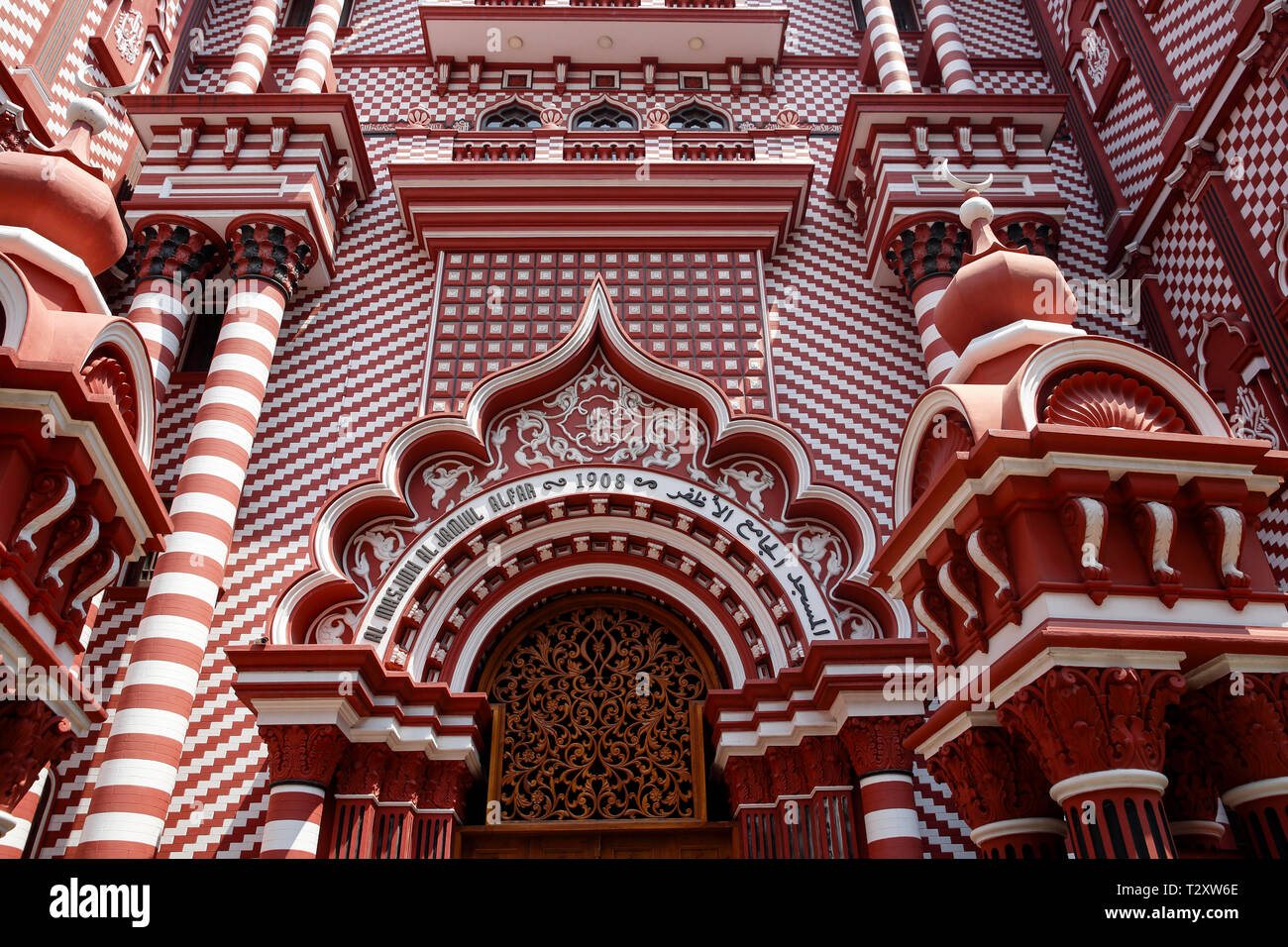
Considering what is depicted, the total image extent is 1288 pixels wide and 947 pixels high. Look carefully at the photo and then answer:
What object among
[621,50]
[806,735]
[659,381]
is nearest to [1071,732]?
[806,735]

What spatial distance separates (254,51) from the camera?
13516 mm

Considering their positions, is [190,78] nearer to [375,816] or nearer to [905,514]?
[375,816]

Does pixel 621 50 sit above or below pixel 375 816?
above

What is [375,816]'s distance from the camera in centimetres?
849

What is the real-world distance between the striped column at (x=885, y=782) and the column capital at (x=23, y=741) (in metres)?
6.13

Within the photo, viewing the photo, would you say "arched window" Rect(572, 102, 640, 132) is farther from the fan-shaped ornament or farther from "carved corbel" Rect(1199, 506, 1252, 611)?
"carved corbel" Rect(1199, 506, 1252, 611)

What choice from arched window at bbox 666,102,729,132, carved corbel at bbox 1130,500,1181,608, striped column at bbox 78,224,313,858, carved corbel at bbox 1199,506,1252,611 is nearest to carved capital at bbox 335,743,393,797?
striped column at bbox 78,224,313,858

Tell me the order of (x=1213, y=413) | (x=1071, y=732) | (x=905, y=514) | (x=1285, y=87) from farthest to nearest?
(x=1285, y=87)
(x=905, y=514)
(x=1213, y=413)
(x=1071, y=732)

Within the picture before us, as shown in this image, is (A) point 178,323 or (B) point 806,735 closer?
(B) point 806,735

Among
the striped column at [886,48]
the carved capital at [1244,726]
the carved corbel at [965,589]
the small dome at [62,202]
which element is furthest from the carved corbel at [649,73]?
the carved capital at [1244,726]

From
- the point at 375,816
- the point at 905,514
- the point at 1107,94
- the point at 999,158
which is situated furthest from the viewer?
the point at 1107,94

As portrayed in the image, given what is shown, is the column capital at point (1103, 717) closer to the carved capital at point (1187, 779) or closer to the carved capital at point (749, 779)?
the carved capital at point (1187, 779)

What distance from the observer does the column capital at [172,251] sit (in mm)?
11258
